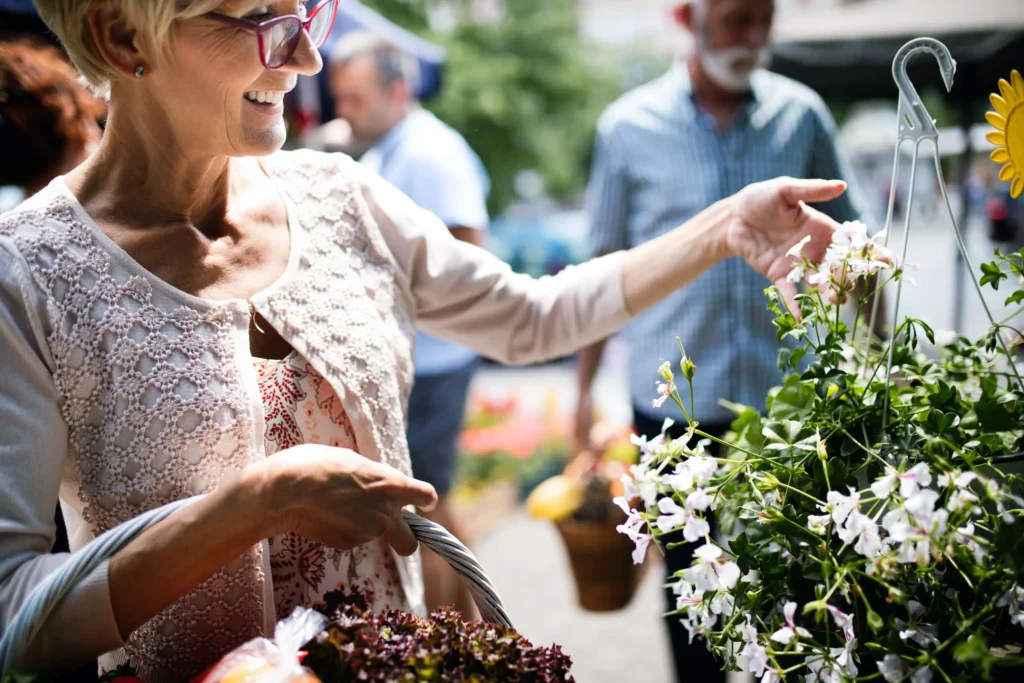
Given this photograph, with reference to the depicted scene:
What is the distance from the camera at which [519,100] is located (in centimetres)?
1292

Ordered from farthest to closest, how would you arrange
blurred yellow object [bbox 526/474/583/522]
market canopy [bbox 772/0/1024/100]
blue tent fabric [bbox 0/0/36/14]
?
market canopy [bbox 772/0/1024/100] → blue tent fabric [bbox 0/0/36/14] → blurred yellow object [bbox 526/474/583/522]

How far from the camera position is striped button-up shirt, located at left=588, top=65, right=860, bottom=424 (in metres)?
2.45

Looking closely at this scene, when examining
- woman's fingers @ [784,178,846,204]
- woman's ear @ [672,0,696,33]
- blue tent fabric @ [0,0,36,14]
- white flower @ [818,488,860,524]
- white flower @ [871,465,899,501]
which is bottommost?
white flower @ [818,488,860,524]

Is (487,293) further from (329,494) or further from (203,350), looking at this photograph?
(329,494)

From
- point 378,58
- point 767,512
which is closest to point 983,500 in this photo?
point 767,512

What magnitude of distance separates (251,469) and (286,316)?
1.11ft

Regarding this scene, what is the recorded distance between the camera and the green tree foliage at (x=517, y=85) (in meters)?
12.2

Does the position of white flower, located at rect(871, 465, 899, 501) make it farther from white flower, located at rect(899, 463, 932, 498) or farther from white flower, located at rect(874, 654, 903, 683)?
white flower, located at rect(874, 654, 903, 683)

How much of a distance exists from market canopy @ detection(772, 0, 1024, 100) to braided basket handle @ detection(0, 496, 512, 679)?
377 centimetres

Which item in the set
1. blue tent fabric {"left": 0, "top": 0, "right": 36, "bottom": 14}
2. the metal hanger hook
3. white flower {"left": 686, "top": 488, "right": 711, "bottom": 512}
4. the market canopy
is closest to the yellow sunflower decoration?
the metal hanger hook

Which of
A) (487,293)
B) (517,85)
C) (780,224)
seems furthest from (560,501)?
(517,85)

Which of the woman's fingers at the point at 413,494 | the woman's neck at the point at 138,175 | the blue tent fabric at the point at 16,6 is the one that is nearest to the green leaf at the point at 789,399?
the woman's fingers at the point at 413,494

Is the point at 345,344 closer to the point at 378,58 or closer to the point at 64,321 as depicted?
the point at 64,321

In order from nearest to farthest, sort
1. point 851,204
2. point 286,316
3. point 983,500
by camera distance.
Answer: point 983,500 → point 286,316 → point 851,204
